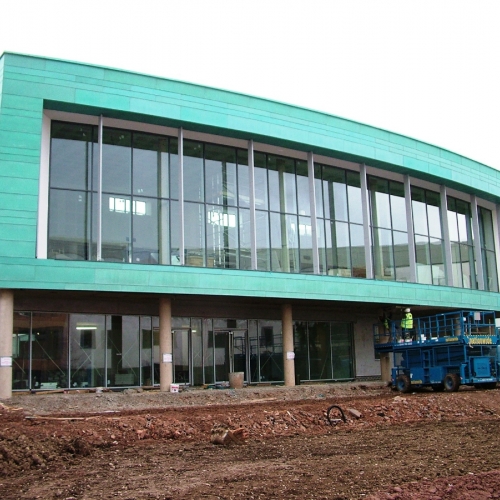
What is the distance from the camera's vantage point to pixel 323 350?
34156 millimetres

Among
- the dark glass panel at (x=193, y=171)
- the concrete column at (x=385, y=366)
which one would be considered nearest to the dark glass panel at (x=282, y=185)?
the dark glass panel at (x=193, y=171)

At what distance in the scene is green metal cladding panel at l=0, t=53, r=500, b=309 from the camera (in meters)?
23.0

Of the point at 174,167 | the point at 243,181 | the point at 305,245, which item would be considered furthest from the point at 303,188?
the point at 174,167

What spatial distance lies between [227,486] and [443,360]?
61.6 ft

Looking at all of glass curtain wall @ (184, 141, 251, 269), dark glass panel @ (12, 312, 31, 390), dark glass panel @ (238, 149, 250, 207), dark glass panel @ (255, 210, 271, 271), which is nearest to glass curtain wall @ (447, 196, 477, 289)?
dark glass panel @ (255, 210, 271, 271)

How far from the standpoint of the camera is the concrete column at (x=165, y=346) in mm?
25484

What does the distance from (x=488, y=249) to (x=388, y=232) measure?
9940 millimetres

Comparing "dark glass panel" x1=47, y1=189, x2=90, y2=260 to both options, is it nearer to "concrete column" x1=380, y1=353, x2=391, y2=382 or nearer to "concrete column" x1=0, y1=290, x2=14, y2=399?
"concrete column" x1=0, y1=290, x2=14, y2=399

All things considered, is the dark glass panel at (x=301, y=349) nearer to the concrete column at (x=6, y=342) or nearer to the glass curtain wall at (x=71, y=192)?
the glass curtain wall at (x=71, y=192)

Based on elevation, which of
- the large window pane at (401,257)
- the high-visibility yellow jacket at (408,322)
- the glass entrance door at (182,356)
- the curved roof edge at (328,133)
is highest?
the curved roof edge at (328,133)

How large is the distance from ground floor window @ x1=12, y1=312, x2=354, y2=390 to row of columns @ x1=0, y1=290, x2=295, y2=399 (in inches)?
58.4

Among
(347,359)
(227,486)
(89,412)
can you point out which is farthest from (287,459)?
(347,359)

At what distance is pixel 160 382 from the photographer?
25812 millimetres

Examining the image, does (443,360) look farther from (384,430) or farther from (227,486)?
(227,486)
